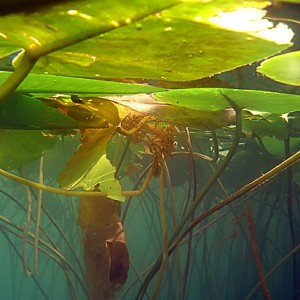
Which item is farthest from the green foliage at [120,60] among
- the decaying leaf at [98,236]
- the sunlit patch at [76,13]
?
the decaying leaf at [98,236]

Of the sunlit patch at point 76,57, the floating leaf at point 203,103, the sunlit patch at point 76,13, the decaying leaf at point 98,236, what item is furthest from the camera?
the decaying leaf at point 98,236

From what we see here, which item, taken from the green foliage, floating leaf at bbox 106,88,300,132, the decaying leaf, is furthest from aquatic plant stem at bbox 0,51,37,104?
the decaying leaf

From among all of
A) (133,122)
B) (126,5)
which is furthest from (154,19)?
(133,122)

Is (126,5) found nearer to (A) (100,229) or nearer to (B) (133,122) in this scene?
(B) (133,122)

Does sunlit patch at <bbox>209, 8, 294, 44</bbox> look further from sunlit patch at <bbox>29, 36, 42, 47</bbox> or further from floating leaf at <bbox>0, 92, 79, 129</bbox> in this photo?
floating leaf at <bbox>0, 92, 79, 129</bbox>

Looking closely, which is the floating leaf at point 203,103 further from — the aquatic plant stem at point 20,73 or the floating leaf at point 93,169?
the aquatic plant stem at point 20,73

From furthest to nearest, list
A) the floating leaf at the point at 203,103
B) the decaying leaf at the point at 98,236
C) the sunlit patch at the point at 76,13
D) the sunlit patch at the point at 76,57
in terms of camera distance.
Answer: the decaying leaf at the point at 98,236
the floating leaf at the point at 203,103
the sunlit patch at the point at 76,57
the sunlit patch at the point at 76,13

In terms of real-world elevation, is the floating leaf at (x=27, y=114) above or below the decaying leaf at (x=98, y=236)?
above

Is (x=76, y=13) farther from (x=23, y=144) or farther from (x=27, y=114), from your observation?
(x=23, y=144)

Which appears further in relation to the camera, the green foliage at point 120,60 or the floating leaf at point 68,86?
the floating leaf at point 68,86

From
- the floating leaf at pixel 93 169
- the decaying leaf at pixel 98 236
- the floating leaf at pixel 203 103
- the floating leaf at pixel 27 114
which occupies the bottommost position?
the decaying leaf at pixel 98 236
